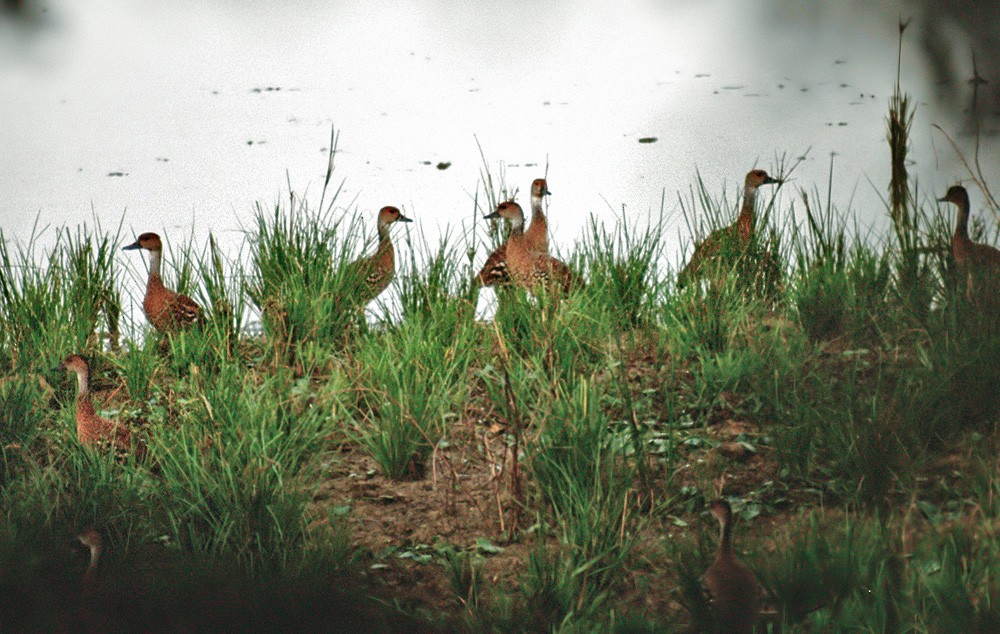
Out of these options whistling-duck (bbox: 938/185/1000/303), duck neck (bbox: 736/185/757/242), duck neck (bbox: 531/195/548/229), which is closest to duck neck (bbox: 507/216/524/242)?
duck neck (bbox: 531/195/548/229)

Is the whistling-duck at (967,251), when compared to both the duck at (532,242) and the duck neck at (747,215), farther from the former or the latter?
the duck at (532,242)

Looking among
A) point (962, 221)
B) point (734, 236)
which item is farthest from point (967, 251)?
point (734, 236)

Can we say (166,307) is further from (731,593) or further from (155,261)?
(731,593)

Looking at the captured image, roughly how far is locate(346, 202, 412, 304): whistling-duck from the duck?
496 millimetres

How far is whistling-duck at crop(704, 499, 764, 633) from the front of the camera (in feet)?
12.1

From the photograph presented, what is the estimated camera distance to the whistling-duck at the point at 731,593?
3.70m

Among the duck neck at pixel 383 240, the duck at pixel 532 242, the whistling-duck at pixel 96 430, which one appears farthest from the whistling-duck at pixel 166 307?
the duck at pixel 532 242

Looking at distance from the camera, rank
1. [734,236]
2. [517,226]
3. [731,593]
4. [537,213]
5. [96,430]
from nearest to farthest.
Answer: [731,593], [96,430], [734,236], [517,226], [537,213]

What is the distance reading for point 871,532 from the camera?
4043mm

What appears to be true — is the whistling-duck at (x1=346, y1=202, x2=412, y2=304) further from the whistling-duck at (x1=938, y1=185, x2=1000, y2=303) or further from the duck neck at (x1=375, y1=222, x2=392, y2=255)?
the whistling-duck at (x1=938, y1=185, x2=1000, y2=303)

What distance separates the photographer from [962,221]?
5.78 metres

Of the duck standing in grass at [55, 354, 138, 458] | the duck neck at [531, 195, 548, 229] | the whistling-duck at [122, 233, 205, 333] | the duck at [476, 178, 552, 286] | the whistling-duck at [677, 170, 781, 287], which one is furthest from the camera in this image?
the duck neck at [531, 195, 548, 229]

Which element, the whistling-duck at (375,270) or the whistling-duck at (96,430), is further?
the whistling-duck at (375,270)

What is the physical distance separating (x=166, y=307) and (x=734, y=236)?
2.91 m
